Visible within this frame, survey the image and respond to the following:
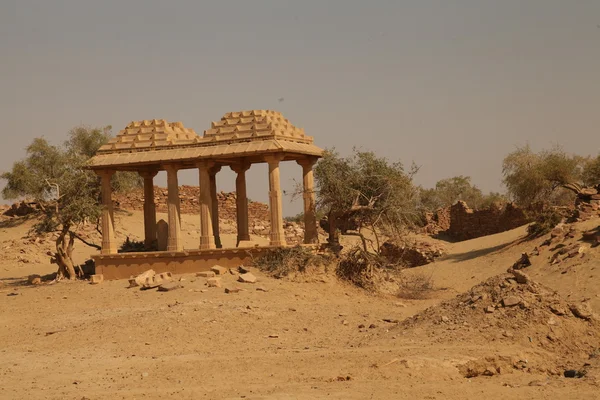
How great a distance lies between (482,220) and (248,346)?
23.4 metres

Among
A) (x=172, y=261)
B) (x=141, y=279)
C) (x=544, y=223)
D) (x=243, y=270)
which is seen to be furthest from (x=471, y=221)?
(x=141, y=279)

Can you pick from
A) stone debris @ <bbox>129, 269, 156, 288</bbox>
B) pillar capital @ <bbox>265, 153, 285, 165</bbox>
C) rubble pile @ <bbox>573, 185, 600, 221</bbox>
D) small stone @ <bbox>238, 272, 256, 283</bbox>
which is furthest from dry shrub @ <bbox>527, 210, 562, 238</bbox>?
stone debris @ <bbox>129, 269, 156, 288</bbox>

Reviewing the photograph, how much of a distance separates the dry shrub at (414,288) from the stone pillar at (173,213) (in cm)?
573

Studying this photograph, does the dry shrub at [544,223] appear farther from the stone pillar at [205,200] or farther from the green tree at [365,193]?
the stone pillar at [205,200]

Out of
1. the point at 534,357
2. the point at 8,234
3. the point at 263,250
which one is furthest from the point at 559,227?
the point at 8,234

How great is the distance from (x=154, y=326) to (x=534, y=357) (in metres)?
6.55

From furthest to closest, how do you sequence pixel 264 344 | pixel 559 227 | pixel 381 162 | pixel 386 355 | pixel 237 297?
pixel 559 227 → pixel 381 162 → pixel 237 297 → pixel 264 344 → pixel 386 355

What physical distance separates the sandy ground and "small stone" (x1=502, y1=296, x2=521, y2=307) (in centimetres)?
100

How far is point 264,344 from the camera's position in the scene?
44.7ft

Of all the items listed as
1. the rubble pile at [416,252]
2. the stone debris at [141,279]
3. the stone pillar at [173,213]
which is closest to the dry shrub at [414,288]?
the stone pillar at [173,213]

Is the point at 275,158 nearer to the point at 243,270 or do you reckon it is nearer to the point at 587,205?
the point at 243,270

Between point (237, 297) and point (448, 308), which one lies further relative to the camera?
point (237, 297)

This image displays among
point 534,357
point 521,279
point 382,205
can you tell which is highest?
point 382,205

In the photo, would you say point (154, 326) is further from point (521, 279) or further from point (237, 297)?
point (521, 279)
